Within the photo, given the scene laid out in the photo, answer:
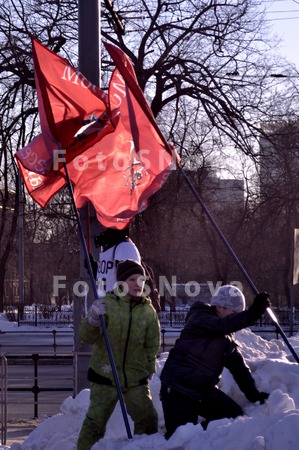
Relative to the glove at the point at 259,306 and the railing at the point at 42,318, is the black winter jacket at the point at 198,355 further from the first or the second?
the railing at the point at 42,318

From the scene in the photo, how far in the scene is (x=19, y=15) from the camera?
18.7 m

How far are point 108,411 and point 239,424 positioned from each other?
1771mm

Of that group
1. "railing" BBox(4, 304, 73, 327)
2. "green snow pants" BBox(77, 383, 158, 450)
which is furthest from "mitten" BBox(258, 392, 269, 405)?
"railing" BBox(4, 304, 73, 327)

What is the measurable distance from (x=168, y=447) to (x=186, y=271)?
3875cm

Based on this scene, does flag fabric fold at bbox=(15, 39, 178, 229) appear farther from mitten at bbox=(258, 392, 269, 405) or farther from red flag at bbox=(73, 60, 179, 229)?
mitten at bbox=(258, 392, 269, 405)

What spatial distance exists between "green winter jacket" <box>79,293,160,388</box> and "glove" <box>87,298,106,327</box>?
0.08m

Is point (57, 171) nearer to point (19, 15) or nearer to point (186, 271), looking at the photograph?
point (19, 15)

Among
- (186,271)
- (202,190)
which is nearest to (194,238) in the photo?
(186,271)

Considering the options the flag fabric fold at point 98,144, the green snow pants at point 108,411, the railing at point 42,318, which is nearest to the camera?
the green snow pants at point 108,411

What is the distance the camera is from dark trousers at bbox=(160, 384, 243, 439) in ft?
21.1

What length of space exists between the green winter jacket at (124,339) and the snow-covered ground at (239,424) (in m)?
0.41

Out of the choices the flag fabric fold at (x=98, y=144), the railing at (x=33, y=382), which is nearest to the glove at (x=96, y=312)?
the flag fabric fold at (x=98, y=144)

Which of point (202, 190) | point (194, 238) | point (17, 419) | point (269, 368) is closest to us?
point (269, 368)

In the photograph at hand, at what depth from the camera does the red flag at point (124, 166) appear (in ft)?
29.1
